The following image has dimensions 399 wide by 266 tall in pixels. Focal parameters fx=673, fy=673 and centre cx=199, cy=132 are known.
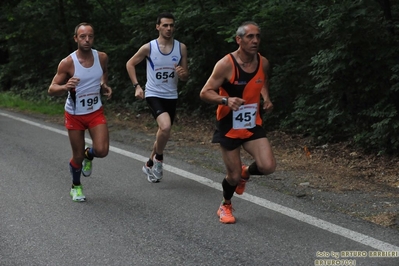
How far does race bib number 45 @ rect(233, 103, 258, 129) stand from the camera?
19.6ft

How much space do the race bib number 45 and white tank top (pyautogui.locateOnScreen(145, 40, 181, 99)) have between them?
2051mm

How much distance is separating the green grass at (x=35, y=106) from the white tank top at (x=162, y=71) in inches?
289

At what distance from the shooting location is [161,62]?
780 centimetres

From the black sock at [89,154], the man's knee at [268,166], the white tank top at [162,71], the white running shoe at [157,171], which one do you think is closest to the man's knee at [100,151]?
the black sock at [89,154]

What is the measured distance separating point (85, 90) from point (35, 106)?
10.1 m

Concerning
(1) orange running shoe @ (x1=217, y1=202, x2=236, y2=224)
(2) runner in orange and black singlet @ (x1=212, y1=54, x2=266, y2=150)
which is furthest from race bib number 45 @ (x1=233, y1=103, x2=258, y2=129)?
(1) orange running shoe @ (x1=217, y1=202, x2=236, y2=224)

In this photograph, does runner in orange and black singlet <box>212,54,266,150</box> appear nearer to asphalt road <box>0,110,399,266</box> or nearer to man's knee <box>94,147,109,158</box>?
asphalt road <box>0,110,399,266</box>

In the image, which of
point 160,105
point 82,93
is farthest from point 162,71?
point 82,93

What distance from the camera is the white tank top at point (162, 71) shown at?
7.79 m

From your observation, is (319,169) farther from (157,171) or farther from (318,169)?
(157,171)

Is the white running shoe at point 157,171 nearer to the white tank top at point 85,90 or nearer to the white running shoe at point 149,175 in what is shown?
the white running shoe at point 149,175

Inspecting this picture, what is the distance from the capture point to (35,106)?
16578mm

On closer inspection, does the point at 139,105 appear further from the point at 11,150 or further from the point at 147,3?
the point at 11,150

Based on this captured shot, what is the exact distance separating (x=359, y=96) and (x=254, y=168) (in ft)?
12.4
